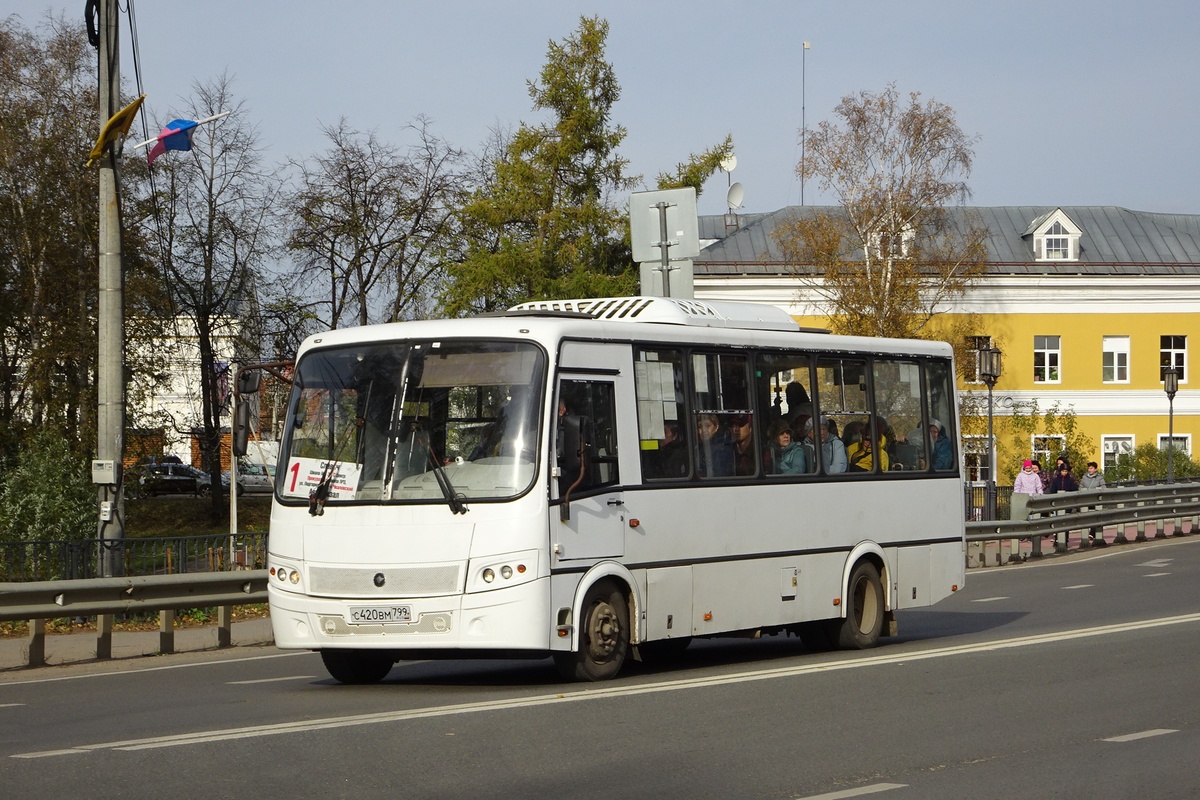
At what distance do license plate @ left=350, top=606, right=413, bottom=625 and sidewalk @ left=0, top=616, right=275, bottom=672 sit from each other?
15.7 feet

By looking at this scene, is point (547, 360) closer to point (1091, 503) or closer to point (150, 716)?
point (150, 716)

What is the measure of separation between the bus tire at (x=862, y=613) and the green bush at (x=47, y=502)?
12.3 m

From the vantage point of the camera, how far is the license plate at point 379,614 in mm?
11234

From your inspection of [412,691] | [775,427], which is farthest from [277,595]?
[775,427]

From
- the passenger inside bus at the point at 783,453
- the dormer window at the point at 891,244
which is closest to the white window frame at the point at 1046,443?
the dormer window at the point at 891,244

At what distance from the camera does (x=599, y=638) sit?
1188 centimetres

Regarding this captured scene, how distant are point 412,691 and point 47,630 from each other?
8.02 meters

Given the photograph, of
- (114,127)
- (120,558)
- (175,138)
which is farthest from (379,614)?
(175,138)

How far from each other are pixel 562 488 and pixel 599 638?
119 centimetres

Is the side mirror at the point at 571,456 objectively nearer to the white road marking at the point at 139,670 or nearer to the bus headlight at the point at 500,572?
the bus headlight at the point at 500,572

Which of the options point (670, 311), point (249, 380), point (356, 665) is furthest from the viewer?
point (670, 311)

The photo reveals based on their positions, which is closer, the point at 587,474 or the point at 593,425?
the point at 587,474

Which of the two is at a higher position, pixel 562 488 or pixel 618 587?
pixel 562 488

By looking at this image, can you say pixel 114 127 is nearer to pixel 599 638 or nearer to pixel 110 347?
pixel 110 347
